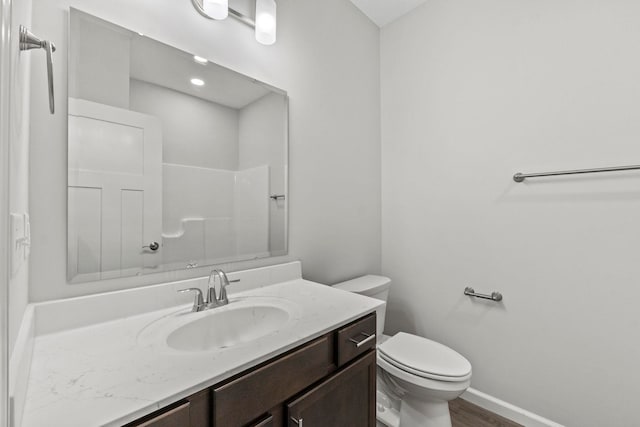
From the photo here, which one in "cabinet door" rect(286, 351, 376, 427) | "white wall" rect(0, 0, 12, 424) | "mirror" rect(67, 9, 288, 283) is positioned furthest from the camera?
"mirror" rect(67, 9, 288, 283)

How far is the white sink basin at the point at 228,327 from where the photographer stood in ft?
2.91

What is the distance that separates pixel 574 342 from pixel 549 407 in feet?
1.20

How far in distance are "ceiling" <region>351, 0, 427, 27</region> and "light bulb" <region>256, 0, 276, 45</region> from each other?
841 millimetres

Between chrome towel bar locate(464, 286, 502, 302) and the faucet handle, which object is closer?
the faucet handle

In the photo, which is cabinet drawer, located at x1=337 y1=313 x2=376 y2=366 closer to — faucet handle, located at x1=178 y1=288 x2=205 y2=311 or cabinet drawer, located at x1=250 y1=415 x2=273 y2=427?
cabinet drawer, located at x1=250 y1=415 x2=273 y2=427

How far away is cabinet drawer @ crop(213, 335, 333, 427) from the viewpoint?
0.62 metres

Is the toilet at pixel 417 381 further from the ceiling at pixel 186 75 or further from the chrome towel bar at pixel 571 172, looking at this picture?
the ceiling at pixel 186 75

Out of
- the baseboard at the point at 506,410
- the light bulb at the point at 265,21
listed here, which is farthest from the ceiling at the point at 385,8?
the baseboard at the point at 506,410

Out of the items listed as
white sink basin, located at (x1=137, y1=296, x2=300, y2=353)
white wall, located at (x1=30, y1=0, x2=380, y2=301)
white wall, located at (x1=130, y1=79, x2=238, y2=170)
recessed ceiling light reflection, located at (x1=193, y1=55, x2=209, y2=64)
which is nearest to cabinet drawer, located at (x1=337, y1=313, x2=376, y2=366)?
white sink basin, located at (x1=137, y1=296, x2=300, y2=353)

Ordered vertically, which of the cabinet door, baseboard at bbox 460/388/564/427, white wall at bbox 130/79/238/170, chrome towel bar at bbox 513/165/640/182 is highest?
white wall at bbox 130/79/238/170

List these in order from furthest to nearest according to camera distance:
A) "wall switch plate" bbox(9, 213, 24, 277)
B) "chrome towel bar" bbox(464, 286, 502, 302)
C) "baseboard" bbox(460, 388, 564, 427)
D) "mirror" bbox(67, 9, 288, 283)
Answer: "chrome towel bar" bbox(464, 286, 502, 302) → "baseboard" bbox(460, 388, 564, 427) → "mirror" bbox(67, 9, 288, 283) → "wall switch plate" bbox(9, 213, 24, 277)

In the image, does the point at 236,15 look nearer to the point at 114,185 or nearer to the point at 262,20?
the point at 262,20

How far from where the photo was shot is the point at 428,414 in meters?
1.25

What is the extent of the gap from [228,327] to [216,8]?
1.23 m
